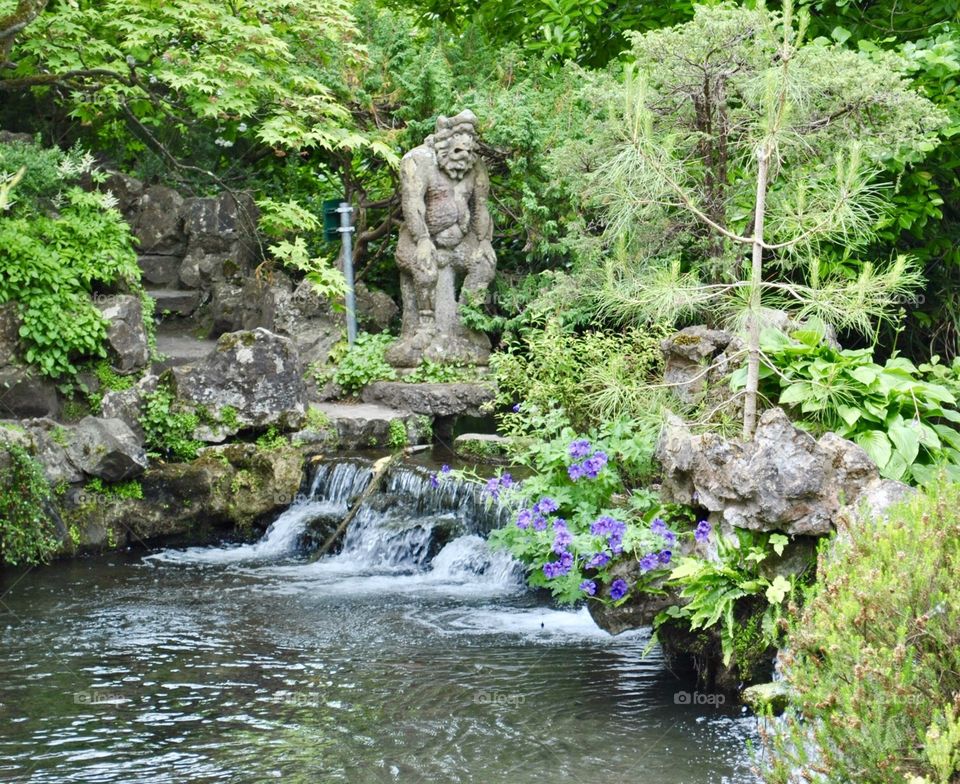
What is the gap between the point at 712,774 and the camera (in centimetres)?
577

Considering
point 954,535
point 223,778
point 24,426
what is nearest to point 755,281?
point 954,535

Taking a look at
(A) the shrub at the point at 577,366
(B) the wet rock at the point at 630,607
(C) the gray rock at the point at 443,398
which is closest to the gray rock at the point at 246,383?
(C) the gray rock at the point at 443,398

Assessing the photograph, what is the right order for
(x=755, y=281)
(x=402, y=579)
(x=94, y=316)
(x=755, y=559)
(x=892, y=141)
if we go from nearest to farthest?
Answer: 1. (x=755, y=559)
2. (x=755, y=281)
3. (x=892, y=141)
4. (x=402, y=579)
5. (x=94, y=316)

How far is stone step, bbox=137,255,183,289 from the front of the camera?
14875 millimetres

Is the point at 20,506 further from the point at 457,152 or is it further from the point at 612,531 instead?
the point at 457,152

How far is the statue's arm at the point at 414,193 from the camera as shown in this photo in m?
13.2

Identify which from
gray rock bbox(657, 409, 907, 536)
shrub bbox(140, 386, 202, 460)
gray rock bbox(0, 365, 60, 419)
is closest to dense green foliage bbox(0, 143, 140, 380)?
gray rock bbox(0, 365, 60, 419)

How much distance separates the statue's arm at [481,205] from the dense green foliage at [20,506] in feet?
18.9

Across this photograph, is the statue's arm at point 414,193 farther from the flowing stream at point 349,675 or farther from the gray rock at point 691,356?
the gray rock at point 691,356

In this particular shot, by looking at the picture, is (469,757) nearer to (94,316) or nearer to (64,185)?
(94,316)

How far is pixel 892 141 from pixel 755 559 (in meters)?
4.18

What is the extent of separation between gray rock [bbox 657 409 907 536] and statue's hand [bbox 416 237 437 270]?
711 cm

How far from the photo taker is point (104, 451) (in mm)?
10453

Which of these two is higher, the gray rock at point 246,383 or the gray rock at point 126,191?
the gray rock at point 126,191
